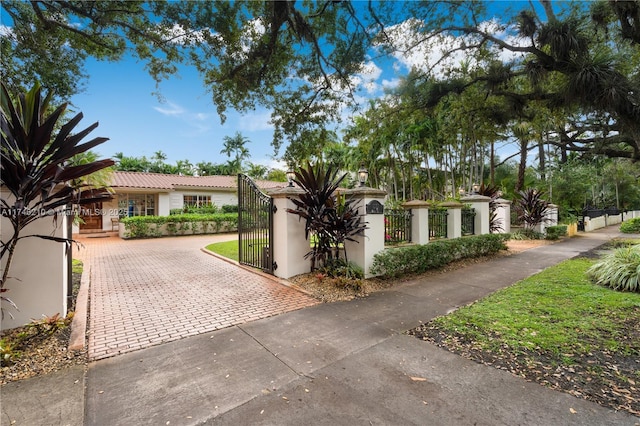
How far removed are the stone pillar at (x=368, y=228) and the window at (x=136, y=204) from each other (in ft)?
51.5

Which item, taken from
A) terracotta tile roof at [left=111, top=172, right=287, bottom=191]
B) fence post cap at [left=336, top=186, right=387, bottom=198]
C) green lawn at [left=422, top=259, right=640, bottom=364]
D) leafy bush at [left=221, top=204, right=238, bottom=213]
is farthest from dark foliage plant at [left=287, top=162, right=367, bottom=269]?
leafy bush at [left=221, top=204, right=238, bottom=213]

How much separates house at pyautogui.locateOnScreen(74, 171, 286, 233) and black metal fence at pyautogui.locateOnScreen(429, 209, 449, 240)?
8.80 metres

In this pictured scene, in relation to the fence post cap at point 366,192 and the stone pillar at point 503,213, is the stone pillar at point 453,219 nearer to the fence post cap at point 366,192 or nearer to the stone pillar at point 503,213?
the fence post cap at point 366,192

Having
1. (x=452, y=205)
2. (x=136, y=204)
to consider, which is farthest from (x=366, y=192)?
(x=136, y=204)

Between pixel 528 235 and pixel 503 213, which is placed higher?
pixel 503 213

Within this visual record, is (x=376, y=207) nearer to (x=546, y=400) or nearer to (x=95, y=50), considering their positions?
(x=546, y=400)

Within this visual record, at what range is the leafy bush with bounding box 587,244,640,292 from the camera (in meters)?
5.00

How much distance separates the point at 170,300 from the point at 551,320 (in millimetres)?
5770

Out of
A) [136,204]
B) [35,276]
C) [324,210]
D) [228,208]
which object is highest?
[136,204]

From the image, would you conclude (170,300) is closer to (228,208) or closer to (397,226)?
(397,226)

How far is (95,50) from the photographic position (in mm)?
6719

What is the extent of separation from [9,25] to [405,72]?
9282 millimetres

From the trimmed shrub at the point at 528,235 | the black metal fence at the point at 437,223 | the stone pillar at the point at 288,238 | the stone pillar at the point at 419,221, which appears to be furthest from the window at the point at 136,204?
the trimmed shrub at the point at 528,235

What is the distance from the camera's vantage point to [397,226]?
24.1ft
